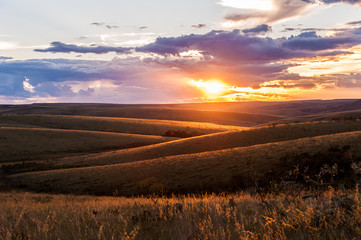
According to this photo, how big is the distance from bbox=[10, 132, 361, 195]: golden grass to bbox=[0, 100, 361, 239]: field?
4.5 inches

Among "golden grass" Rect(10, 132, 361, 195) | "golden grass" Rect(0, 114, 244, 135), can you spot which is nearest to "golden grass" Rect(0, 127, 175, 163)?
"golden grass" Rect(0, 114, 244, 135)

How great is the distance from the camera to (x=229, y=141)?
45875 mm

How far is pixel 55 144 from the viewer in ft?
216

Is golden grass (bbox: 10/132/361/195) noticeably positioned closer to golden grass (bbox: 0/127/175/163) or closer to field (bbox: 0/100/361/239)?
field (bbox: 0/100/361/239)

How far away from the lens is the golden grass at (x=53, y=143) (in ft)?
188

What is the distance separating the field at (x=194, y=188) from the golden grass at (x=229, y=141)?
0.56ft

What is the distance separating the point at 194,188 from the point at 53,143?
171ft

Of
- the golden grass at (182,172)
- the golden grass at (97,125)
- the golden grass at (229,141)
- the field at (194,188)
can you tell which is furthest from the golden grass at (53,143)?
the golden grass at (182,172)

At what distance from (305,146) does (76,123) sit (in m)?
90.7

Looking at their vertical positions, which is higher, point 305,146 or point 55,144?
point 305,146

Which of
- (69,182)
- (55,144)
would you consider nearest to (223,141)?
(69,182)

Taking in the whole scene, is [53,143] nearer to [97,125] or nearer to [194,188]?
[97,125]

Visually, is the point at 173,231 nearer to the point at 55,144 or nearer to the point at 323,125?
the point at 323,125

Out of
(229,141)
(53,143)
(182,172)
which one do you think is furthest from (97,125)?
(182,172)
